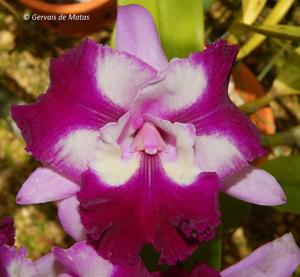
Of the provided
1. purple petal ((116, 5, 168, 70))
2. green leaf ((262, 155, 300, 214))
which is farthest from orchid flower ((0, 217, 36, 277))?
green leaf ((262, 155, 300, 214))

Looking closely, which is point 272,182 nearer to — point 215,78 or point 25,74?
point 215,78

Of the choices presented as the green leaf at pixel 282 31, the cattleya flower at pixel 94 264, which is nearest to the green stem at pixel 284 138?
the green leaf at pixel 282 31

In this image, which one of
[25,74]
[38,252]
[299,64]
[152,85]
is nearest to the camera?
[152,85]

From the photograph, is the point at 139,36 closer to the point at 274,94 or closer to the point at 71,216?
the point at 71,216

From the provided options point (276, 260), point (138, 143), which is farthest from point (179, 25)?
point (276, 260)

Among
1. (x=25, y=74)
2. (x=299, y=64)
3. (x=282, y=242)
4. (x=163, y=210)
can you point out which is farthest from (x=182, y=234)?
(x=25, y=74)

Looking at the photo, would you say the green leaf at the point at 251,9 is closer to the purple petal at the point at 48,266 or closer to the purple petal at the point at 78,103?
the purple petal at the point at 78,103
